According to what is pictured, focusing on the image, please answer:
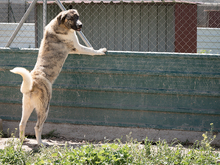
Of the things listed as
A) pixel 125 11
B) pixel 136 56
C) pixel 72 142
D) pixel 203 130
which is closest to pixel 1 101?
pixel 72 142

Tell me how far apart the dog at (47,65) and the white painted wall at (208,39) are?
269 inches

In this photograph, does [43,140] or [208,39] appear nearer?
[43,140]

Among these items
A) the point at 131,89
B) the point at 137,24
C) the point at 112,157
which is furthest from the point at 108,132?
the point at 137,24

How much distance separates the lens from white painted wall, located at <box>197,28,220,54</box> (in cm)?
984

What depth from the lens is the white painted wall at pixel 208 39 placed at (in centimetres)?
984

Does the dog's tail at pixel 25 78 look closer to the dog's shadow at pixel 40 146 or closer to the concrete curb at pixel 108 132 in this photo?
the dog's shadow at pixel 40 146

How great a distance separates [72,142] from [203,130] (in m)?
2.21

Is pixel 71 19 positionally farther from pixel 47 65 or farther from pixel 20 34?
pixel 20 34

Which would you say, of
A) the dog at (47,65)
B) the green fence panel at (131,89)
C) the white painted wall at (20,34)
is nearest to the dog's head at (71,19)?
the dog at (47,65)

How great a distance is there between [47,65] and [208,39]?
7908 mm

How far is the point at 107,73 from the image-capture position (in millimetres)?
4605

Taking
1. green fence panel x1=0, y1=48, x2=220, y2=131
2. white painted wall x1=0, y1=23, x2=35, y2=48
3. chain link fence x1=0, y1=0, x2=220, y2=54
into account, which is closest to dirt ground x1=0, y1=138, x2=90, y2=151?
green fence panel x1=0, y1=48, x2=220, y2=131

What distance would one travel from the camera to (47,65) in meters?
4.09

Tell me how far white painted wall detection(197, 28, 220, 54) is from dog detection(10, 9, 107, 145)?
6.84 metres
